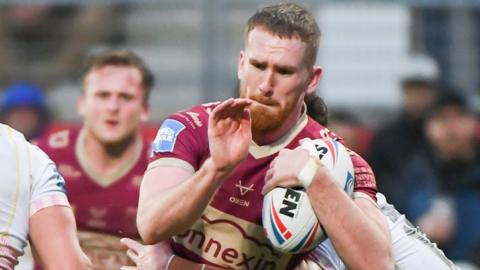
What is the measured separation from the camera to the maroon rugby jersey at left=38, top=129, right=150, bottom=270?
782 centimetres

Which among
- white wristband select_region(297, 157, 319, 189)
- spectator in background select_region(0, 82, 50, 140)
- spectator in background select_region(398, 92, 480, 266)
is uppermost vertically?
white wristband select_region(297, 157, 319, 189)

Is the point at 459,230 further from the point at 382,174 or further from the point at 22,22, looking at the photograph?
the point at 22,22

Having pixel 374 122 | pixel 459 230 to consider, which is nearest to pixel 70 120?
pixel 374 122

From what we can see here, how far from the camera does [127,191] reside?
26.6ft

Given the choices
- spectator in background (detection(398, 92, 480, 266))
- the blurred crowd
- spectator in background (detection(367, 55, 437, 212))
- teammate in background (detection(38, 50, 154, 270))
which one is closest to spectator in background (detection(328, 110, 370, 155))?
the blurred crowd

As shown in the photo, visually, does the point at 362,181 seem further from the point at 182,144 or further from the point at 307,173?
the point at 182,144

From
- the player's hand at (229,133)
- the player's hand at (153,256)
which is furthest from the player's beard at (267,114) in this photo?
the player's hand at (153,256)

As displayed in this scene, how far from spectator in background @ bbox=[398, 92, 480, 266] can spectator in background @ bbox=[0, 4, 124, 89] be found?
265 cm

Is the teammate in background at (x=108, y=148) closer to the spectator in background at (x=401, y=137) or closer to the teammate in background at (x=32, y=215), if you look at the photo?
the spectator in background at (x=401, y=137)

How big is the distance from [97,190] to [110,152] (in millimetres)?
263

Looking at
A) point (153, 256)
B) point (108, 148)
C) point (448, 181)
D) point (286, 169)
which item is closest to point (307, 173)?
point (286, 169)

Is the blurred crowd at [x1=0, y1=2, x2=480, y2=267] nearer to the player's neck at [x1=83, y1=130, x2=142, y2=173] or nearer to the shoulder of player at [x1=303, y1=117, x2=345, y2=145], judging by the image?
the player's neck at [x1=83, y1=130, x2=142, y2=173]

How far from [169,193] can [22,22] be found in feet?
20.7

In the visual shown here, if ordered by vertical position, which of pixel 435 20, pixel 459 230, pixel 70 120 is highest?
pixel 435 20
